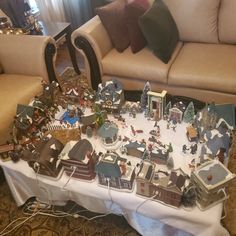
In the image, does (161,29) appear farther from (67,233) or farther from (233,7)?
(67,233)

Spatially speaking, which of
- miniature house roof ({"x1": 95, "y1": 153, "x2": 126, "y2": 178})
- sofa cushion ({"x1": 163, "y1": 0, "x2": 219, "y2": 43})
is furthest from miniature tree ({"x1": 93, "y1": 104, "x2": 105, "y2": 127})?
sofa cushion ({"x1": 163, "y1": 0, "x2": 219, "y2": 43})

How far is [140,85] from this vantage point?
2205 millimetres

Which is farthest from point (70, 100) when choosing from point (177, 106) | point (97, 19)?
point (97, 19)

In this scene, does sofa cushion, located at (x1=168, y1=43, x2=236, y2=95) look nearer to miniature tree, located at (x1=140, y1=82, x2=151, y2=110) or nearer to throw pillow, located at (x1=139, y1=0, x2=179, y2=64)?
throw pillow, located at (x1=139, y1=0, x2=179, y2=64)

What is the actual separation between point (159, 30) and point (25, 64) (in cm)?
106

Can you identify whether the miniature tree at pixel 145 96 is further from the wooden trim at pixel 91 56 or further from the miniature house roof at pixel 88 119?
the wooden trim at pixel 91 56

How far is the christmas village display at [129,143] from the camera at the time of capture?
1159 mm

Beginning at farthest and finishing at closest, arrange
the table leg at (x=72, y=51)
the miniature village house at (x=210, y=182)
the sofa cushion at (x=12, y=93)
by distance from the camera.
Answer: the table leg at (x=72, y=51) < the sofa cushion at (x=12, y=93) < the miniature village house at (x=210, y=182)

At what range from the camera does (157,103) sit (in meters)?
1.54

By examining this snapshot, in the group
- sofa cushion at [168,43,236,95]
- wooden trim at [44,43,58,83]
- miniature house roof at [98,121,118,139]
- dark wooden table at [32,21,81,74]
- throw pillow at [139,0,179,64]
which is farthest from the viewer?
dark wooden table at [32,21,81,74]

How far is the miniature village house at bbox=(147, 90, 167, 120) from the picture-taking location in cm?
152

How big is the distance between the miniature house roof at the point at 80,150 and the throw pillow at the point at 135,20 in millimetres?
1126

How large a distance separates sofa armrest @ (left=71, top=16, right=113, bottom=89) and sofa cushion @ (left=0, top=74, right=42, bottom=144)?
43cm

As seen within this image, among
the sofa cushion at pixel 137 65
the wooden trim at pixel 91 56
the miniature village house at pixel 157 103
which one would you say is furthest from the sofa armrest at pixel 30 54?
the miniature village house at pixel 157 103
